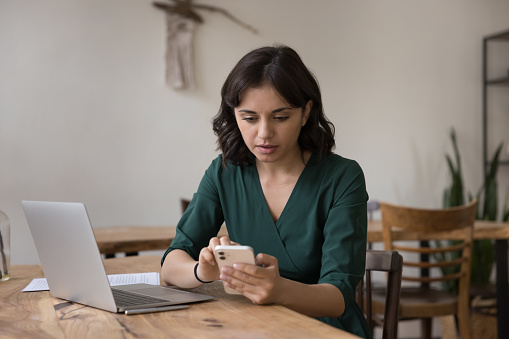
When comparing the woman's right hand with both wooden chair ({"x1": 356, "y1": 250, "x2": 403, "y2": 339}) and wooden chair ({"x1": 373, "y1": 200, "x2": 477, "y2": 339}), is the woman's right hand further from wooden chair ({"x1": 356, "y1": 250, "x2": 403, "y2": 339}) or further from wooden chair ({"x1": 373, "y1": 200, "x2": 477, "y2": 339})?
wooden chair ({"x1": 373, "y1": 200, "x2": 477, "y2": 339})

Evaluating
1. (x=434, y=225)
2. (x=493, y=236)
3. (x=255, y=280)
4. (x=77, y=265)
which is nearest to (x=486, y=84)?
(x=493, y=236)

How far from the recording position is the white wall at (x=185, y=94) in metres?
3.33

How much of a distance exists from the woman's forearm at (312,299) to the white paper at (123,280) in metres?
0.42

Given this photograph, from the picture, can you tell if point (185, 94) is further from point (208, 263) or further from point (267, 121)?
point (208, 263)

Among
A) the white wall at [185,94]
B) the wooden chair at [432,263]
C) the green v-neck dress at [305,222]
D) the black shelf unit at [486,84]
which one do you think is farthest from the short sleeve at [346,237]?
the black shelf unit at [486,84]

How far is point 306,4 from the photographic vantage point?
3906mm

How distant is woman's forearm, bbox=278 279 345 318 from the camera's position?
114cm

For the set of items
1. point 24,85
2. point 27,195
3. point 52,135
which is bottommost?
point 27,195

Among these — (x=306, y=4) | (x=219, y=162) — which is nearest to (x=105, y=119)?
(x=306, y=4)

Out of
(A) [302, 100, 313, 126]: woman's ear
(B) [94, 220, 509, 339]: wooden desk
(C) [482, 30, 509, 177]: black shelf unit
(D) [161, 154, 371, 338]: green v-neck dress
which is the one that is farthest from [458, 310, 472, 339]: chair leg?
(C) [482, 30, 509, 177]: black shelf unit

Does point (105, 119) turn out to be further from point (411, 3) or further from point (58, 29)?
point (411, 3)

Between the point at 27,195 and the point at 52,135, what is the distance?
1.18 feet

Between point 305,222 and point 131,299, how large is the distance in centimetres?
51

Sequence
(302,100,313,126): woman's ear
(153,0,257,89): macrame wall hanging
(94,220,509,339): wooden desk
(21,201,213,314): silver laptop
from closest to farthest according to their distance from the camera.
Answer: (21,201,213,314): silver laptop, (302,100,313,126): woman's ear, (94,220,509,339): wooden desk, (153,0,257,89): macrame wall hanging
